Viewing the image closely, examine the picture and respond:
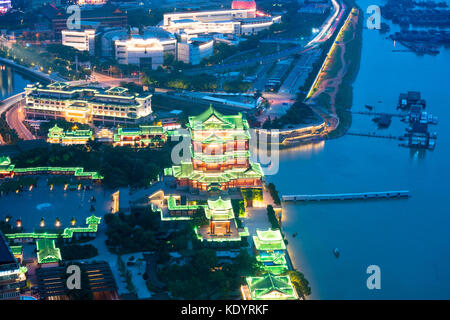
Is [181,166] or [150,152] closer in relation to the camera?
[181,166]

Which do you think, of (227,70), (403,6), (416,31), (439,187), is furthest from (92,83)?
(403,6)

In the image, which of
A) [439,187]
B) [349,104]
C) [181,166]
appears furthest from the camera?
[349,104]

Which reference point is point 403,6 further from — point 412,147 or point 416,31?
point 412,147

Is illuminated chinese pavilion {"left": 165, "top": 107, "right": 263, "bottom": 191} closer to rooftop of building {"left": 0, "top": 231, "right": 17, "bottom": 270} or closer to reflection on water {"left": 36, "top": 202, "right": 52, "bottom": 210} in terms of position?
reflection on water {"left": 36, "top": 202, "right": 52, "bottom": 210}

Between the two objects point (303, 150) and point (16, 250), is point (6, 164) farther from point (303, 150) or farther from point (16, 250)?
point (303, 150)

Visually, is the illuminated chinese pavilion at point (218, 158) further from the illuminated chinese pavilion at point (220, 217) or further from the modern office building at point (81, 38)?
the modern office building at point (81, 38)

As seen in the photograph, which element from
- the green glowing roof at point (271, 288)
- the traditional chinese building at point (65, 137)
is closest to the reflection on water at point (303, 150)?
the traditional chinese building at point (65, 137)
